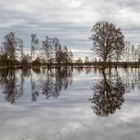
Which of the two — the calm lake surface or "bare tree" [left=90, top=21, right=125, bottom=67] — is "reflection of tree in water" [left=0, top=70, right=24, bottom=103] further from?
"bare tree" [left=90, top=21, right=125, bottom=67]

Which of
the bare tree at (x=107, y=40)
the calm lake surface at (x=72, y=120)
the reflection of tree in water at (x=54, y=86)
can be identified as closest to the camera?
the calm lake surface at (x=72, y=120)

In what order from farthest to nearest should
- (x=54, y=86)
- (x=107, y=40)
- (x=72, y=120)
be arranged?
(x=107, y=40), (x=54, y=86), (x=72, y=120)

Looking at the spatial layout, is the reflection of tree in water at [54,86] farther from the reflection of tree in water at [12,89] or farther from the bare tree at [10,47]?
the bare tree at [10,47]

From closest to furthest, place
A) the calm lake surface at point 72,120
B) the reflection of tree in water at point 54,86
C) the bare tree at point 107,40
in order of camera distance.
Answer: the calm lake surface at point 72,120 < the reflection of tree in water at point 54,86 < the bare tree at point 107,40

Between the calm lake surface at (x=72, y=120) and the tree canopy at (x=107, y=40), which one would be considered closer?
the calm lake surface at (x=72, y=120)

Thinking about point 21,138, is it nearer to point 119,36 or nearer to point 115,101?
point 115,101

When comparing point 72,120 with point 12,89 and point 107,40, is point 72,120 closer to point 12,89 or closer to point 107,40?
point 12,89

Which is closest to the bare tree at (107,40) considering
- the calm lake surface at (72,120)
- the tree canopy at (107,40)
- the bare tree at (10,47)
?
the tree canopy at (107,40)

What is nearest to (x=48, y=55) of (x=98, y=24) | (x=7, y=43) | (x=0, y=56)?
(x=7, y=43)

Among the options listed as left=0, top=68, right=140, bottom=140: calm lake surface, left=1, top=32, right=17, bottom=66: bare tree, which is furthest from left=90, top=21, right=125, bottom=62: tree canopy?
left=0, top=68, right=140, bottom=140: calm lake surface

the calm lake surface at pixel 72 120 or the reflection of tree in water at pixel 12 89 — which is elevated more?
the calm lake surface at pixel 72 120

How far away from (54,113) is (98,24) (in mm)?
59931

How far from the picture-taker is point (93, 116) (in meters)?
13.5

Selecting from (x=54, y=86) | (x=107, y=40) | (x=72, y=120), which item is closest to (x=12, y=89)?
(x=54, y=86)
